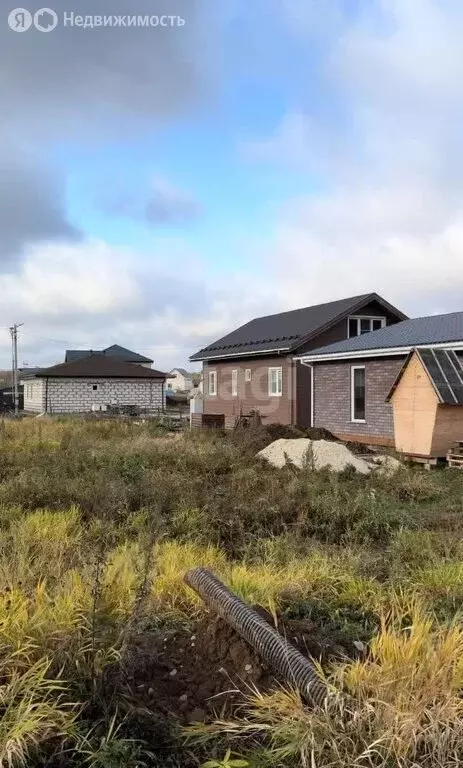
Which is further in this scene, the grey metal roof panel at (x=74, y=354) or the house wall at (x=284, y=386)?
the grey metal roof panel at (x=74, y=354)

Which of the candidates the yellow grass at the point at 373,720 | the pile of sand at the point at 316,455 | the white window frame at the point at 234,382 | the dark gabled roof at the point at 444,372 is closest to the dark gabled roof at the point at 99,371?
the white window frame at the point at 234,382

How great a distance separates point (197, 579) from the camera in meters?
3.57

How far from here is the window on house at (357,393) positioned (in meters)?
18.0

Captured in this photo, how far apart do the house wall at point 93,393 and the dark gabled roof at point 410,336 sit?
21.7 m

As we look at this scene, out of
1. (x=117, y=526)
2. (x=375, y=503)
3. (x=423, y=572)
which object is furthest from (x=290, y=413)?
(x=423, y=572)

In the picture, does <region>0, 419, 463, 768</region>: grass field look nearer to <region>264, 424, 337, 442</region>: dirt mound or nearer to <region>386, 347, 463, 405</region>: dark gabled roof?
<region>386, 347, 463, 405</region>: dark gabled roof

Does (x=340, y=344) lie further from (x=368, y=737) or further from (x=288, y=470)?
(x=368, y=737)

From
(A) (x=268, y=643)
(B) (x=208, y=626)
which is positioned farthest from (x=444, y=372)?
(A) (x=268, y=643)

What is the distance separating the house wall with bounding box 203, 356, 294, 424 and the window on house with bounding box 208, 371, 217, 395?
0.19 m

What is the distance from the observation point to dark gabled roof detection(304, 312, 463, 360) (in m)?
15.3

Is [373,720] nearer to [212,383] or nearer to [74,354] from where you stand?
[212,383]

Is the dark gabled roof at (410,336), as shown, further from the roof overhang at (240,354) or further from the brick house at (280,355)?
the roof overhang at (240,354)

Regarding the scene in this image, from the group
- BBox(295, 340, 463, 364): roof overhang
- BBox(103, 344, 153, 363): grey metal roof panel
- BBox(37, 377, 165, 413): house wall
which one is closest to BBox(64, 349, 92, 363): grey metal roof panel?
BBox(103, 344, 153, 363): grey metal roof panel

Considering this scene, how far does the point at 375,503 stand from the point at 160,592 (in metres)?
4.87
